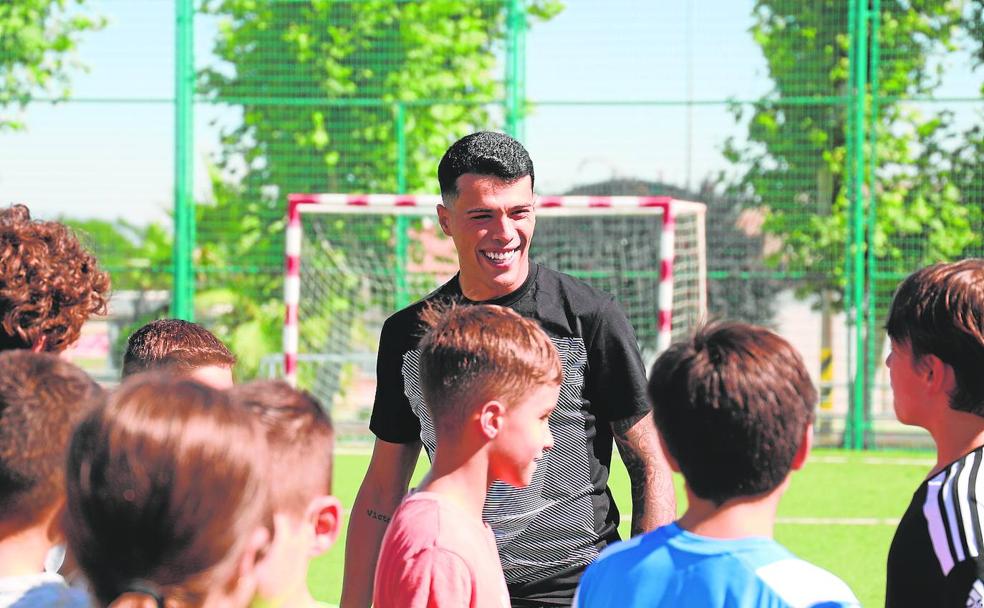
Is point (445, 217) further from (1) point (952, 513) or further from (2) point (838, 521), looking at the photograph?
(2) point (838, 521)

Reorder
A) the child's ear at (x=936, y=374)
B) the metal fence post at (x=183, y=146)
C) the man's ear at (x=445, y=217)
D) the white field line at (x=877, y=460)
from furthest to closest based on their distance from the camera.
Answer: the metal fence post at (x=183, y=146) → the white field line at (x=877, y=460) → the man's ear at (x=445, y=217) → the child's ear at (x=936, y=374)

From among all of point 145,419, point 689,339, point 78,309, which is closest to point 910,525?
point 689,339

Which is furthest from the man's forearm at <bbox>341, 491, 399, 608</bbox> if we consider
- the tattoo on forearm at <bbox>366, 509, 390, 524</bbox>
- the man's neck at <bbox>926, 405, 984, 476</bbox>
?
the man's neck at <bbox>926, 405, 984, 476</bbox>

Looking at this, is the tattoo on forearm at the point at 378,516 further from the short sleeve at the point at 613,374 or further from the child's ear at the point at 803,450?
the child's ear at the point at 803,450

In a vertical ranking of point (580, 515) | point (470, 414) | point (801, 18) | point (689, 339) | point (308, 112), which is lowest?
point (580, 515)

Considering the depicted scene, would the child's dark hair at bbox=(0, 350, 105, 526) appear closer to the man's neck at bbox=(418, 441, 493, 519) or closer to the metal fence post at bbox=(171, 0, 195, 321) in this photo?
the man's neck at bbox=(418, 441, 493, 519)

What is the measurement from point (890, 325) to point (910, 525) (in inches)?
17.8

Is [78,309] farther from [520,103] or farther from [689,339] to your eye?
[520,103]

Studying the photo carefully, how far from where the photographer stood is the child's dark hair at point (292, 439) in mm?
1812

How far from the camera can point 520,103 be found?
12.1 meters

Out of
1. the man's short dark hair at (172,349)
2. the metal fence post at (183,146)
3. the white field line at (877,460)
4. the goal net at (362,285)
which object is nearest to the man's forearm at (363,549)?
the man's short dark hair at (172,349)

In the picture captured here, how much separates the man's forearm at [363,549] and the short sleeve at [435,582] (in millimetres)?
898

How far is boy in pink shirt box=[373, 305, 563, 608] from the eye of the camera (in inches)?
95.2

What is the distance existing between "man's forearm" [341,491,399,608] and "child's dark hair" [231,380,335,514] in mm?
1334
